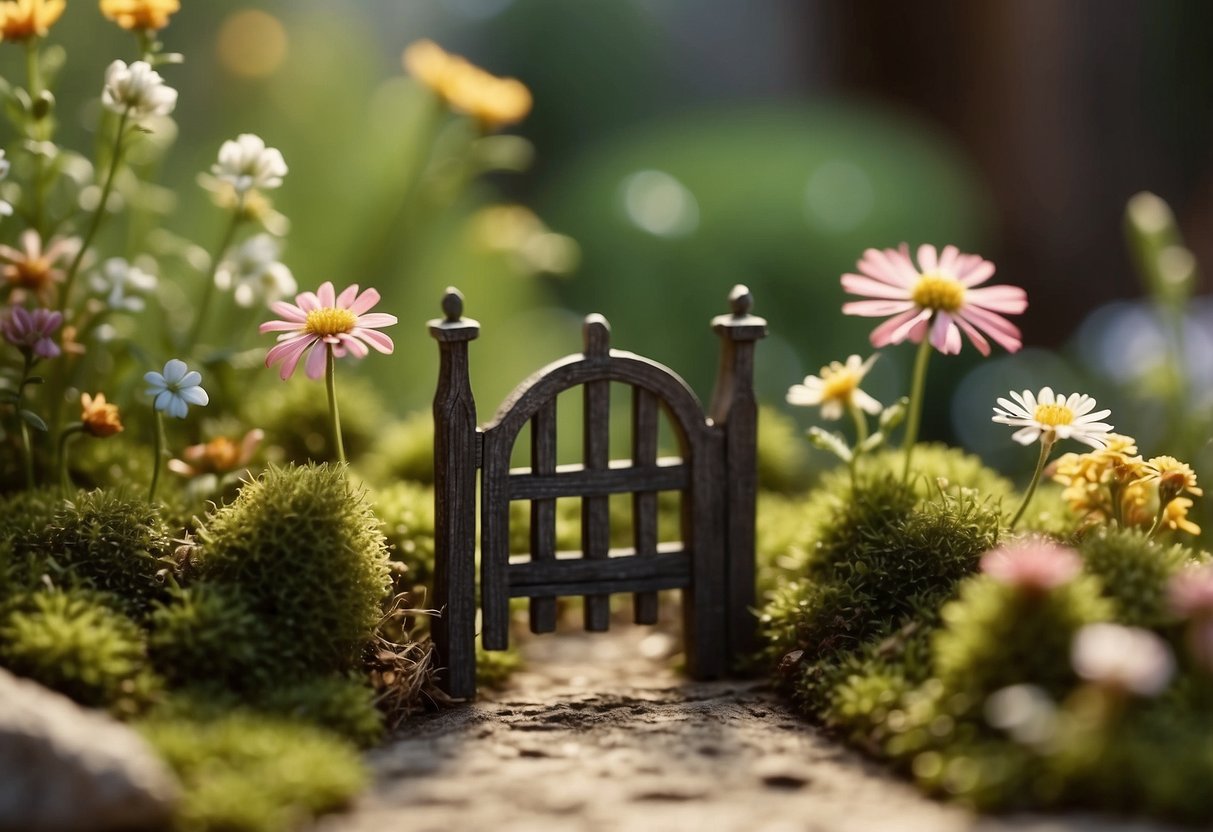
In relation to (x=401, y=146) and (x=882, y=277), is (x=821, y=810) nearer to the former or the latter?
(x=882, y=277)

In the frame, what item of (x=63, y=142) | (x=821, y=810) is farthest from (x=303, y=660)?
(x=63, y=142)

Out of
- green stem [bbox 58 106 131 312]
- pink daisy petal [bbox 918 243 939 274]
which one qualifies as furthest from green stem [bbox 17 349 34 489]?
pink daisy petal [bbox 918 243 939 274]

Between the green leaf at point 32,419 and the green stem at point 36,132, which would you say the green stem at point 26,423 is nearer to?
the green leaf at point 32,419

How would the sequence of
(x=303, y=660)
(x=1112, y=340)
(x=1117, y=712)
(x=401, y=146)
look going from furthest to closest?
(x=1112, y=340)
(x=401, y=146)
(x=303, y=660)
(x=1117, y=712)

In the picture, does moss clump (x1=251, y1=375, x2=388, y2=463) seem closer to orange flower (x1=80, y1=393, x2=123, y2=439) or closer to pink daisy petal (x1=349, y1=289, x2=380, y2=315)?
orange flower (x1=80, y1=393, x2=123, y2=439)

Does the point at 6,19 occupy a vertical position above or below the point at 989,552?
above

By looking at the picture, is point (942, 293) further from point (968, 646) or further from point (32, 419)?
point (32, 419)
